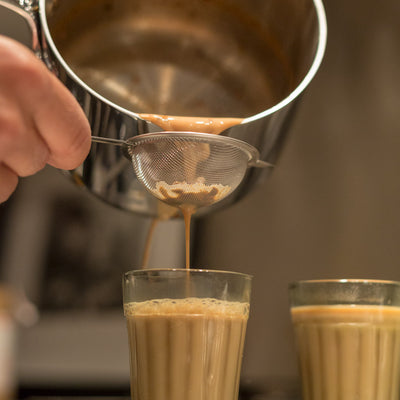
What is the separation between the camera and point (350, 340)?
0.67 meters

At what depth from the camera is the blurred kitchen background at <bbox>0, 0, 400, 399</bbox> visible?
1.24 m

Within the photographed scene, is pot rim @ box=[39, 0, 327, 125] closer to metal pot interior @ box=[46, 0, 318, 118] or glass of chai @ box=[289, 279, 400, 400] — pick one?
metal pot interior @ box=[46, 0, 318, 118]

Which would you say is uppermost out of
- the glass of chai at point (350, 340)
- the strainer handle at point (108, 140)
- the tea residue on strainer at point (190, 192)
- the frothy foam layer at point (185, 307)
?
the strainer handle at point (108, 140)

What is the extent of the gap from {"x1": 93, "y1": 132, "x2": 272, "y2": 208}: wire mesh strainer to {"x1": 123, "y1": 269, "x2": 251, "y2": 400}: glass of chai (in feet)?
0.34

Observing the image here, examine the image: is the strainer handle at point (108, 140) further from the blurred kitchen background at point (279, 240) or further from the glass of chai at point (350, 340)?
the blurred kitchen background at point (279, 240)

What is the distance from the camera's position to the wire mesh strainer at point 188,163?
0.59 metres

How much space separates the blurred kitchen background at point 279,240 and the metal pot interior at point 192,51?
1.60 feet

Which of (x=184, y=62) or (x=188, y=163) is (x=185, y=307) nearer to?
(x=188, y=163)

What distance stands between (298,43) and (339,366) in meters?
0.45

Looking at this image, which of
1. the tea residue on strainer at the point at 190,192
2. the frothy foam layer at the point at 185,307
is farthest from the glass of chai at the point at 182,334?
the tea residue on strainer at the point at 190,192

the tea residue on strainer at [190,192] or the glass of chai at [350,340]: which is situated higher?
the tea residue on strainer at [190,192]

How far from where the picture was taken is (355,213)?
4.08 ft

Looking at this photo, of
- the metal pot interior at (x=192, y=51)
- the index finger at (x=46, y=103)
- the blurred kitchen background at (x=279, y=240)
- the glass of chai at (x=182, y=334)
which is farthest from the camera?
the blurred kitchen background at (x=279, y=240)

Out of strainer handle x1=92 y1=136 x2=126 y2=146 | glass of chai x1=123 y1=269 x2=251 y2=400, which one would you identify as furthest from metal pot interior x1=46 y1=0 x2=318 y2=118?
glass of chai x1=123 y1=269 x2=251 y2=400
